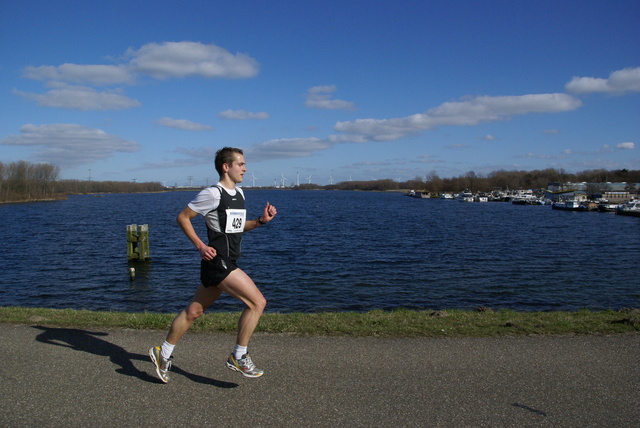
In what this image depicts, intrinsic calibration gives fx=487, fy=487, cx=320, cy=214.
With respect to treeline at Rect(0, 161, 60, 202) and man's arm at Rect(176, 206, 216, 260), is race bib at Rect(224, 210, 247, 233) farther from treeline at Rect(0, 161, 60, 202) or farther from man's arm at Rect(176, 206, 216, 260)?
treeline at Rect(0, 161, 60, 202)

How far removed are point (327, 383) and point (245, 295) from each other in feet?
4.19

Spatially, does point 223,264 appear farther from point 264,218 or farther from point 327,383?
point 327,383

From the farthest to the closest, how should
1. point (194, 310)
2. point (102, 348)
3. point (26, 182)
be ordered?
point (26, 182) < point (102, 348) < point (194, 310)

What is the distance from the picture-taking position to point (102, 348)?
6336mm

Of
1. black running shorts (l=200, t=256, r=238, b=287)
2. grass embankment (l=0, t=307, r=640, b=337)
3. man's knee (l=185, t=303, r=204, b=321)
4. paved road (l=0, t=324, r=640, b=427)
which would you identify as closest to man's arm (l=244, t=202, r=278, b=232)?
black running shorts (l=200, t=256, r=238, b=287)

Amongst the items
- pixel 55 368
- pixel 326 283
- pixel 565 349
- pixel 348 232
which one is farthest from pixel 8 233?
pixel 565 349

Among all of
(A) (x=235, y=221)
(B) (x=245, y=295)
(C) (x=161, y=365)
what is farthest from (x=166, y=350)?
(A) (x=235, y=221)

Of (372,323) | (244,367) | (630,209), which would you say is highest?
(244,367)

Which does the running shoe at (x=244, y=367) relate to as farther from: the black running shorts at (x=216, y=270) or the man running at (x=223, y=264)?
the black running shorts at (x=216, y=270)

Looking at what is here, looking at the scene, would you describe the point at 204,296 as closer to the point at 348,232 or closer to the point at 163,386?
the point at 163,386

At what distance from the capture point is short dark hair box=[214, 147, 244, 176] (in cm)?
545

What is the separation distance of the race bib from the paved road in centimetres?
163

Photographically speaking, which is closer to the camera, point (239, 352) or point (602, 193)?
point (239, 352)

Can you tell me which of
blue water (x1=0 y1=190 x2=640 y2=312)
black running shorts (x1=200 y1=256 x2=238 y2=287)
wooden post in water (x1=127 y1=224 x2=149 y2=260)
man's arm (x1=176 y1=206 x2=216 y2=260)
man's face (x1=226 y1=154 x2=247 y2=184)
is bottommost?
blue water (x1=0 y1=190 x2=640 y2=312)
